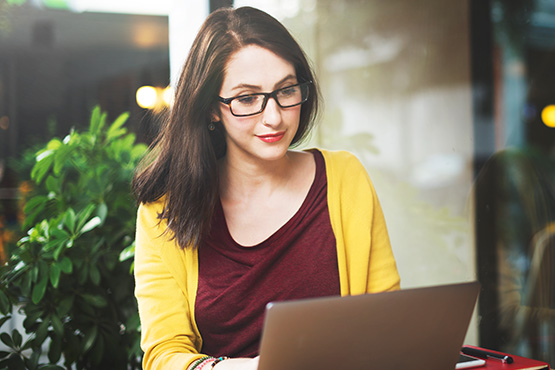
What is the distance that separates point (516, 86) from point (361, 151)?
2.82 ft

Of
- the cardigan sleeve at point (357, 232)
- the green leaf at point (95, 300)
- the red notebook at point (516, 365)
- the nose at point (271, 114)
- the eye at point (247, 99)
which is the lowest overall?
the red notebook at point (516, 365)

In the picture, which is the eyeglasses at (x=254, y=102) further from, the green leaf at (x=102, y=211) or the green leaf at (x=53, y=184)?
the green leaf at (x=53, y=184)

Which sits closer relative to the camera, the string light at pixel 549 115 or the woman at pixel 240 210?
the woman at pixel 240 210

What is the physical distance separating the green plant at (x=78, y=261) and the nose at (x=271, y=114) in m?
0.71

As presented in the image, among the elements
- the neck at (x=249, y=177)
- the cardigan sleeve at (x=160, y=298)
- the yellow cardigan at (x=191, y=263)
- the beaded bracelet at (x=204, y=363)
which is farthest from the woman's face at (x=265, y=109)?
the beaded bracelet at (x=204, y=363)

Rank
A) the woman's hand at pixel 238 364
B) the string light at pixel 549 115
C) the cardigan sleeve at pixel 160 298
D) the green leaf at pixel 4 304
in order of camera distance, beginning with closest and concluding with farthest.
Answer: the woman's hand at pixel 238 364
the cardigan sleeve at pixel 160 298
the green leaf at pixel 4 304
the string light at pixel 549 115

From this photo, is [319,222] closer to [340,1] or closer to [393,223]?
[393,223]

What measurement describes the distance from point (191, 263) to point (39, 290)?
0.56 meters

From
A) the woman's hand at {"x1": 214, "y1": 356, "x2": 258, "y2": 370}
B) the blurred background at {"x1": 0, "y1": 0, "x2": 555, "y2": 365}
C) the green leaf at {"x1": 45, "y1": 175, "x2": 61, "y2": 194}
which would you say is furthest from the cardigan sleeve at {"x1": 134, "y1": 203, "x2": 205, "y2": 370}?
the blurred background at {"x1": 0, "y1": 0, "x2": 555, "y2": 365}

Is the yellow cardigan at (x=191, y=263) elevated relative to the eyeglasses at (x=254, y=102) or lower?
lower

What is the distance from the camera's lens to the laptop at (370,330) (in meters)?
0.92

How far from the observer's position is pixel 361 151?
101 inches

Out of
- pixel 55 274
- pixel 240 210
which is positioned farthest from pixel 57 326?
pixel 240 210

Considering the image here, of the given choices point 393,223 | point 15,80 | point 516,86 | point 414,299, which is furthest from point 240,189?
point 516,86
